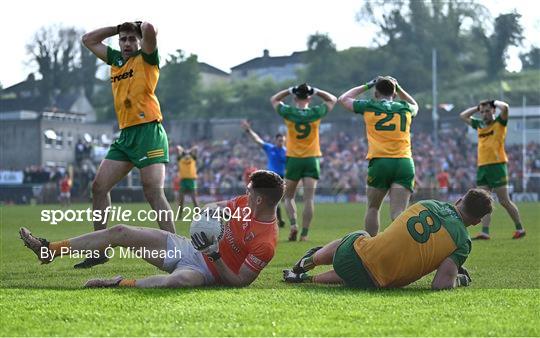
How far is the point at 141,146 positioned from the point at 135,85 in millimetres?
678

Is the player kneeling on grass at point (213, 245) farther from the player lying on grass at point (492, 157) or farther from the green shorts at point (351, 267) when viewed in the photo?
the player lying on grass at point (492, 157)

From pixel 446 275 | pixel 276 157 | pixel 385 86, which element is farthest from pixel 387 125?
pixel 276 157

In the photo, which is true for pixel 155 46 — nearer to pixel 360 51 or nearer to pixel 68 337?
pixel 68 337

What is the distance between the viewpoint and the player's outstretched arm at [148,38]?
8992 millimetres

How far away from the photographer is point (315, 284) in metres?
7.72

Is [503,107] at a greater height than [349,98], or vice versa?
→ [349,98]

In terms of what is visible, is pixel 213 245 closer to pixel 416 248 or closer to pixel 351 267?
pixel 351 267

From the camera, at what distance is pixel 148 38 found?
9125mm

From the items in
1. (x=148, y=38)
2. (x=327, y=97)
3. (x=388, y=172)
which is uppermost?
(x=148, y=38)

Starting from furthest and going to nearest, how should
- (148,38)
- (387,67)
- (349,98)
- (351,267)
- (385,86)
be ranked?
(387,67), (349,98), (385,86), (148,38), (351,267)

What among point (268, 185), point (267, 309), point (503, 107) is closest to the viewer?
point (267, 309)

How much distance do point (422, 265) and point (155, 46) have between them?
3.93 meters

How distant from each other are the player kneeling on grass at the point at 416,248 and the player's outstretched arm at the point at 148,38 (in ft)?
10.6

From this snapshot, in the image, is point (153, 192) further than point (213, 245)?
Yes
